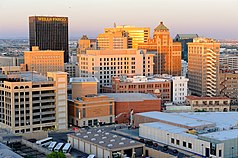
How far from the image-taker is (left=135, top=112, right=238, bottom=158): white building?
46406 mm

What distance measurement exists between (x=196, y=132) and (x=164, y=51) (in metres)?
59.7

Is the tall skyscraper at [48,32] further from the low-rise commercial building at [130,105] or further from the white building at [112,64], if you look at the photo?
the low-rise commercial building at [130,105]

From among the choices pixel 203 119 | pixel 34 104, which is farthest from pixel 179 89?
pixel 34 104

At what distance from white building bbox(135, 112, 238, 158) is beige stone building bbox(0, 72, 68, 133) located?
11552 millimetres

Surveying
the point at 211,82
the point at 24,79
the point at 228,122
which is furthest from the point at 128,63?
the point at 228,122

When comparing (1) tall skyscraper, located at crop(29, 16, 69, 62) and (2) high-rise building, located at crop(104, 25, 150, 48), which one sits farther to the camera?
(1) tall skyscraper, located at crop(29, 16, 69, 62)

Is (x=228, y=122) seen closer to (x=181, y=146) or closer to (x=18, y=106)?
(x=181, y=146)

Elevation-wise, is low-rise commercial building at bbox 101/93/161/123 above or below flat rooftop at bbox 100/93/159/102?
below

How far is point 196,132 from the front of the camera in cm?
5122

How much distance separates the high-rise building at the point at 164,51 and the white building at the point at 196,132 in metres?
46.5

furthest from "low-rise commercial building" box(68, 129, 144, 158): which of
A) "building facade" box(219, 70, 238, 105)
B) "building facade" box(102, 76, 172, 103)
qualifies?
"building facade" box(219, 70, 238, 105)

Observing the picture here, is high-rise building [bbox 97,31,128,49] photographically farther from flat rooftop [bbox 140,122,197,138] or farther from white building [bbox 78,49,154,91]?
flat rooftop [bbox 140,122,197,138]

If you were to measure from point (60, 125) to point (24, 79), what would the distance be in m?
8.62

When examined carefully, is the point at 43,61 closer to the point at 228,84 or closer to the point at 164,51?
the point at 164,51
